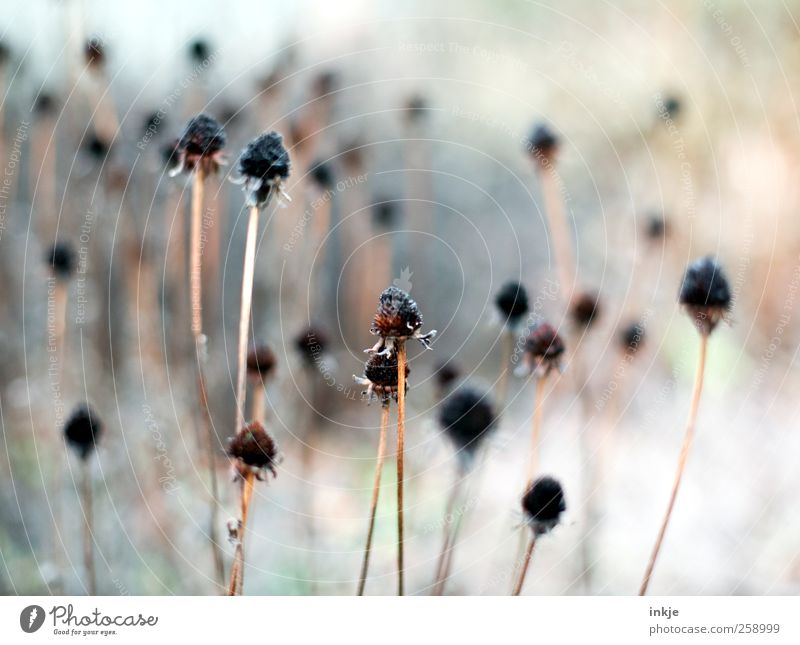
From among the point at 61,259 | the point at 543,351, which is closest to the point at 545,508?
the point at 543,351

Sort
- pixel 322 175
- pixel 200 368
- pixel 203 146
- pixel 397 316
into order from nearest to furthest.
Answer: pixel 397 316 → pixel 203 146 → pixel 200 368 → pixel 322 175

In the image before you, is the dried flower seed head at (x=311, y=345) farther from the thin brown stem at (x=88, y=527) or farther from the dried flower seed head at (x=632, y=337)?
the dried flower seed head at (x=632, y=337)

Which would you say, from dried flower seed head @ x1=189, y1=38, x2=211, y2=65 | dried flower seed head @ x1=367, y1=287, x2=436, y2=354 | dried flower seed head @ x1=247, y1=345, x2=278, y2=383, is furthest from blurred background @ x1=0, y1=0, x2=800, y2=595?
dried flower seed head @ x1=367, y1=287, x2=436, y2=354

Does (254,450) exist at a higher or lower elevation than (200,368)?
lower

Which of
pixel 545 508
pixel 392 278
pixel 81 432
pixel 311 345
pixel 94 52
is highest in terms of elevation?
pixel 94 52

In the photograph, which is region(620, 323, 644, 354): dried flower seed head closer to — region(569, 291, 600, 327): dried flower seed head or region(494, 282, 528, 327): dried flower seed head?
region(569, 291, 600, 327): dried flower seed head

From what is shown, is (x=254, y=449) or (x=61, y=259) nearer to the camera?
(x=254, y=449)

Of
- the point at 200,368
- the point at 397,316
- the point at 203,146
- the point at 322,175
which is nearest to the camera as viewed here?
the point at 397,316

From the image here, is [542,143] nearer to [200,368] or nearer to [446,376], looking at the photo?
[446,376]
